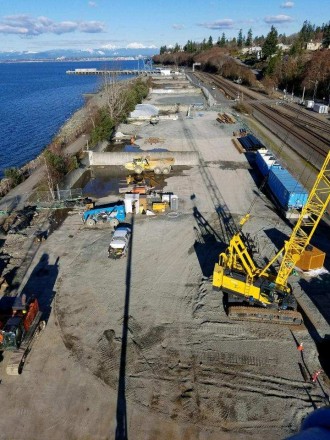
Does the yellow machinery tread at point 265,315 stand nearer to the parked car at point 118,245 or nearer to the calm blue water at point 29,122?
the parked car at point 118,245

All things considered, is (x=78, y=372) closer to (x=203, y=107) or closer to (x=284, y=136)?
(x=284, y=136)

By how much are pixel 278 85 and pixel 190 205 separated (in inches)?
3271

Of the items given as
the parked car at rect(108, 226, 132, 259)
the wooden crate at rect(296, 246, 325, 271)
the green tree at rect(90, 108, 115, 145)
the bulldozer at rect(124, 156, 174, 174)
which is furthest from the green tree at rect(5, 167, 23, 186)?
the wooden crate at rect(296, 246, 325, 271)

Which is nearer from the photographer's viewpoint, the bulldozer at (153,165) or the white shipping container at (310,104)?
the bulldozer at (153,165)

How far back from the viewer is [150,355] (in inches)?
621

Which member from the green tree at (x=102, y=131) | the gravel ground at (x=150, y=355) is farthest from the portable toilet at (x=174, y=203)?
the green tree at (x=102, y=131)

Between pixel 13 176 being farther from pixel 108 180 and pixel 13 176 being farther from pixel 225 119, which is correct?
pixel 225 119

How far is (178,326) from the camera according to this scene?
17.3 m

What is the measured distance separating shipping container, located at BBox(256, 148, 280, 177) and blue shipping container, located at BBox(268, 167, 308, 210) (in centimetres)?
134

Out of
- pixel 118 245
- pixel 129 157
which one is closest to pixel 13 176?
pixel 129 157

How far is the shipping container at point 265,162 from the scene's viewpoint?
115 feet

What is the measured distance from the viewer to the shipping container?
3498 centimetres

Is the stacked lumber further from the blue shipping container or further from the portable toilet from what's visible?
the portable toilet

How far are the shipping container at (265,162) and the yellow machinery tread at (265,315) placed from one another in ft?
65.6
